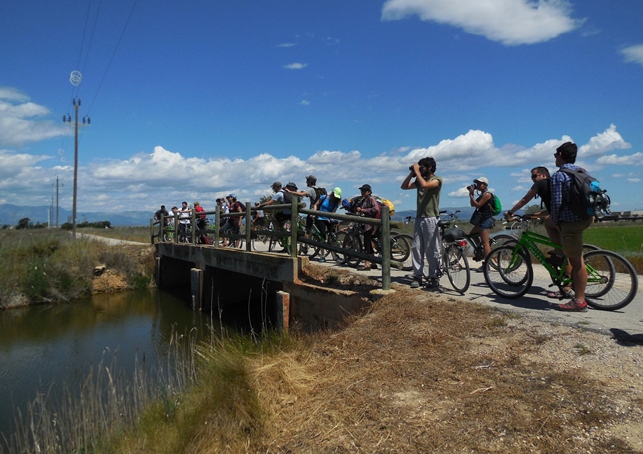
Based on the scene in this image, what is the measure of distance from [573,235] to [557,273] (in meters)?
1.05

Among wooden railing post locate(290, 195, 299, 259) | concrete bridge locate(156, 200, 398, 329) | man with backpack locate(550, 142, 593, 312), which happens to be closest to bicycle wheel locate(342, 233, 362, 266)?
concrete bridge locate(156, 200, 398, 329)

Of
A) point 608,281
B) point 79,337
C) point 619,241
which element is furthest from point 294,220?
point 619,241

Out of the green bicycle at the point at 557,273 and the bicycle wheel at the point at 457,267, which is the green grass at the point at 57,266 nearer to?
the bicycle wheel at the point at 457,267

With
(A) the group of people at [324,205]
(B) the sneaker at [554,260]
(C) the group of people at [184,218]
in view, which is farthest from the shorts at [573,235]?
(C) the group of people at [184,218]

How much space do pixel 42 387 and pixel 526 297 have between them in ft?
27.2

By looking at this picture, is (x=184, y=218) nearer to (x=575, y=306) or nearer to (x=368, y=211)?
(x=368, y=211)

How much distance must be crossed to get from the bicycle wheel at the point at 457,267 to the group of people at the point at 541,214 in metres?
0.25

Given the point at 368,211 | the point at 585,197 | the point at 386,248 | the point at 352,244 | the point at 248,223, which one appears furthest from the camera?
the point at 248,223

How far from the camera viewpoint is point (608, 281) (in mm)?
5715

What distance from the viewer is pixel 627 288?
220 inches

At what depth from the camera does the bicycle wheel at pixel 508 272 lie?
6391 millimetres

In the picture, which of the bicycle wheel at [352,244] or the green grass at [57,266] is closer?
the bicycle wheel at [352,244]

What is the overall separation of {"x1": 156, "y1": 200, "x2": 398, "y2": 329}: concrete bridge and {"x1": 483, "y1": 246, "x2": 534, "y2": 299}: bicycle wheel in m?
1.48

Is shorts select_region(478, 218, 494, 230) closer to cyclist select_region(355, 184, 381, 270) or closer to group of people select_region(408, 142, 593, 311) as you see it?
group of people select_region(408, 142, 593, 311)
